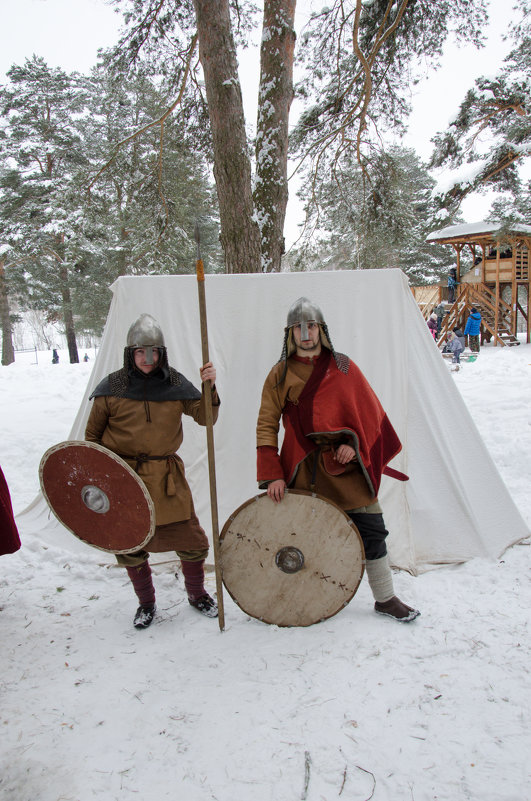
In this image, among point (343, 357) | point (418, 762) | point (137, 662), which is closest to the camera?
point (418, 762)

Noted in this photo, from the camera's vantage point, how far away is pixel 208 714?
1.76 m

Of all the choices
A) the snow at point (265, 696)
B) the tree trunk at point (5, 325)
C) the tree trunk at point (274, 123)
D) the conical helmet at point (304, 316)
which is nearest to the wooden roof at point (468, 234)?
the tree trunk at point (274, 123)

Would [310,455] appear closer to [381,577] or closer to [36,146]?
[381,577]

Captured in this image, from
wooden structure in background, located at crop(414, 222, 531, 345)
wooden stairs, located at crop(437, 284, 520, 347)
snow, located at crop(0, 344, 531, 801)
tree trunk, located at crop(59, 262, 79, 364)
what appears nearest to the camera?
snow, located at crop(0, 344, 531, 801)

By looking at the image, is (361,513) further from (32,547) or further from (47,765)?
(32,547)

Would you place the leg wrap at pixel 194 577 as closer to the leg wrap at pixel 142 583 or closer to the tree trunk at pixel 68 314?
the leg wrap at pixel 142 583

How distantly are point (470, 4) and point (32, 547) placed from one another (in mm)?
7084

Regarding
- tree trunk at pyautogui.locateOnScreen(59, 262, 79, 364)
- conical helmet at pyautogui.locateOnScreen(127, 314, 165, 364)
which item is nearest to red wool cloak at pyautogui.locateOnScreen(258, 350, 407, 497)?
conical helmet at pyautogui.locateOnScreen(127, 314, 165, 364)

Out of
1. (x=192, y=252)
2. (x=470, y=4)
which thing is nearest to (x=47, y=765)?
(x=470, y=4)

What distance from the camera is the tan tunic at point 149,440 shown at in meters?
2.28

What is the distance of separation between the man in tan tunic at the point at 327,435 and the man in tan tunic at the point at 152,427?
38cm

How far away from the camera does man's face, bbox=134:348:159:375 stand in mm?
2293

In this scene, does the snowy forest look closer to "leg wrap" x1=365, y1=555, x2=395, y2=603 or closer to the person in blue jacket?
"leg wrap" x1=365, y1=555, x2=395, y2=603

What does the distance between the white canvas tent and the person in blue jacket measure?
37.2 feet
